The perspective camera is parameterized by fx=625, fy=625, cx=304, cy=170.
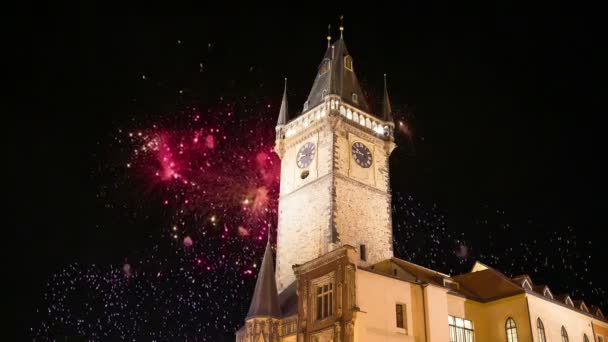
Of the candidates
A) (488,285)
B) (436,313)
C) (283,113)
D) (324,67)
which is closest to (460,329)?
(436,313)

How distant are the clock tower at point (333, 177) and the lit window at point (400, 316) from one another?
920 centimetres

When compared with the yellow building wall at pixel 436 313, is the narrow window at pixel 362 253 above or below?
above

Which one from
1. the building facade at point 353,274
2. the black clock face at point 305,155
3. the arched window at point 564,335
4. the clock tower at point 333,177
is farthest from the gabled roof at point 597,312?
the black clock face at point 305,155

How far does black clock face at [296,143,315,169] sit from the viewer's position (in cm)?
5006

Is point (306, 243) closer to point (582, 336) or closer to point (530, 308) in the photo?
point (530, 308)

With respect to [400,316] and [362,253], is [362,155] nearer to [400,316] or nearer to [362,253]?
[362,253]

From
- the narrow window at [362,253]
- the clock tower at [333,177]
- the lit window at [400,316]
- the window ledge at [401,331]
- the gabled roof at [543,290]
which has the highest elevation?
the clock tower at [333,177]

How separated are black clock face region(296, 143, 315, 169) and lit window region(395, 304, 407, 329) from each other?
1702 cm

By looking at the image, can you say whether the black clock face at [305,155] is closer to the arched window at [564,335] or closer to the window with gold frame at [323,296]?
the window with gold frame at [323,296]

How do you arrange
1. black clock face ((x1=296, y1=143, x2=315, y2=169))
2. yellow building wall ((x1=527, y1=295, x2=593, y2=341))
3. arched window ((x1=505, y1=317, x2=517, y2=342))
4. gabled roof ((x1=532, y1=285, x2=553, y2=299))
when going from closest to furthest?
1. arched window ((x1=505, y1=317, x2=517, y2=342))
2. yellow building wall ((x1=527, y1=295, x2=593, y2=341))
3. gabled roof ((x1=532, y1=285, x2=553, y2=299))
4. black clock face ((x1=296, y1=143, x2=315, y2=169))

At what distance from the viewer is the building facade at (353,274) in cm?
3538

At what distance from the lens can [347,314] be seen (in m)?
33.8

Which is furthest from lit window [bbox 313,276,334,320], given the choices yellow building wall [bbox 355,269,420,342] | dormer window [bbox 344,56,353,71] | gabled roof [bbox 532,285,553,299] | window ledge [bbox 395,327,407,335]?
dormer window [bbox 344,56,353,71]

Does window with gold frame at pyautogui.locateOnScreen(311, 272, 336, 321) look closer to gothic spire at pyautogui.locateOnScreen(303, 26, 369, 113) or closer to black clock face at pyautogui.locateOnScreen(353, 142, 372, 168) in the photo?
black clock face at pyautogui.locateOnScreen(353, 142, 372, 168)
